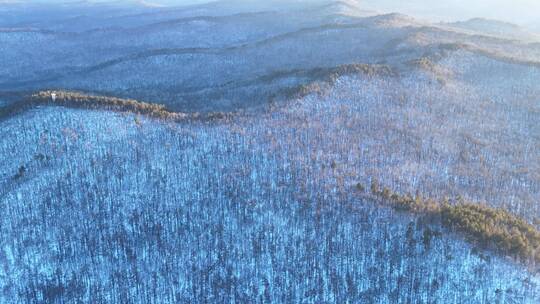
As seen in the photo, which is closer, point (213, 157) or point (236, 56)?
point (213, 157)

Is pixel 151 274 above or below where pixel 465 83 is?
below

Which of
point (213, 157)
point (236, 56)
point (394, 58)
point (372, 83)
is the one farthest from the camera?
point (236, 56)

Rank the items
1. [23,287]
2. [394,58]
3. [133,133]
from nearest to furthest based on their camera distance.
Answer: [23,287], [133,133], [394,58]

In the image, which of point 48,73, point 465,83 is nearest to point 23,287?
point 465,83

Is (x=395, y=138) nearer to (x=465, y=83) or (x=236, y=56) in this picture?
(x=465, y=83)

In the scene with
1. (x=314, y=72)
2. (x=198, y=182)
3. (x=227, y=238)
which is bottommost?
(x=227, y=238)

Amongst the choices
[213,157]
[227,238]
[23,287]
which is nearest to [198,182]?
[213,157]
